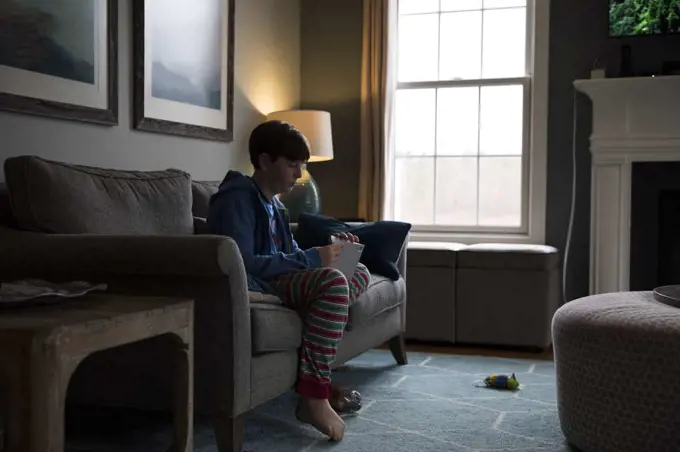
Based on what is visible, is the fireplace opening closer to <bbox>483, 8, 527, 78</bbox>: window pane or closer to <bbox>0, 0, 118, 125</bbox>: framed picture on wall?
<bbox>483, 8, 527, 78</bbox>: window pane

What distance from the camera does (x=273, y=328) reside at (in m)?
2.16

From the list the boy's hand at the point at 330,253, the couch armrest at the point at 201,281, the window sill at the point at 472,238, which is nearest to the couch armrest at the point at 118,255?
the couch armrest at the point at 201,281

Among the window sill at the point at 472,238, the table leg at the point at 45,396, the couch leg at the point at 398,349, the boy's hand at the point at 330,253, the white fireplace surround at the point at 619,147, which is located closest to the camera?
the table leg at the point at 45,396

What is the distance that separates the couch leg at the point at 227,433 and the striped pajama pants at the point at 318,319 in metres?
0.30

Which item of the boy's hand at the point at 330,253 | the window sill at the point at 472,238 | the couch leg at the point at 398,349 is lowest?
the couch leg at the point at 398,349

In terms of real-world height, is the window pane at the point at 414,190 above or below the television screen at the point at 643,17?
below

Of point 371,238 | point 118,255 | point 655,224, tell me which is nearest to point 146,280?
point 118,255

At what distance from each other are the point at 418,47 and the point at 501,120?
2.30ft

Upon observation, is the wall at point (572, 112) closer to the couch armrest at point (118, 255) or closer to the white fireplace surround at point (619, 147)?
the white fireplace surround at point (619, 147)

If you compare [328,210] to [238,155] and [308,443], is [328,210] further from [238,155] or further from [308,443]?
[308,443]

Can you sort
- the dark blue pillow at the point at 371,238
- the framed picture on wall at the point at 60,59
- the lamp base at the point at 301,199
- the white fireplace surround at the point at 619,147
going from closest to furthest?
the framed picture on wall at the point at 60,59 < the dark blue pillow at the point at 371,238 < the white fireplace surround at the point at 619,147 < the lamp base at the point at 301,199

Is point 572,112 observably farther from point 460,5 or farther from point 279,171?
point 279,171

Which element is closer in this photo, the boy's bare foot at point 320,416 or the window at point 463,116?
the boy's bare foot at point 320,416

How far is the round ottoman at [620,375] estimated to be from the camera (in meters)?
1.98
